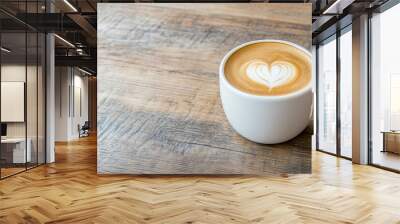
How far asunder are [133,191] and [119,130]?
1.17 meters

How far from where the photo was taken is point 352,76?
7238 millimetres

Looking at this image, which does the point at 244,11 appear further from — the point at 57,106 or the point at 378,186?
the point at 57,106

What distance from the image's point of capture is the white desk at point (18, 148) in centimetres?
551

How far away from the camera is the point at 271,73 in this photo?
5.05 metres

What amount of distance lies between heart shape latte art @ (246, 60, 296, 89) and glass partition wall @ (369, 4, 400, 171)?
2224mm

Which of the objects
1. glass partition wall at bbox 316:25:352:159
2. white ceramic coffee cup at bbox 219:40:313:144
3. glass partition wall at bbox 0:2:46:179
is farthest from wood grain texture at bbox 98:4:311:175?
glass partition wall at bbox 316:25:352:159

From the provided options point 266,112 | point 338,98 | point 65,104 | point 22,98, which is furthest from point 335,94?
point 65,104

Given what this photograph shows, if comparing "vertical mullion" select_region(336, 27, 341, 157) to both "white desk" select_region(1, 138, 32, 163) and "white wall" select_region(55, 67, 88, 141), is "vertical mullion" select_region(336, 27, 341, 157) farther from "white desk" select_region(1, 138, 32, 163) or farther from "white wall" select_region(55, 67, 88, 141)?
"white wall" select_region(55, 67, 88, 141)

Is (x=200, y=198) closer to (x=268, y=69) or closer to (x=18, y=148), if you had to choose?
(x=268, y=69)

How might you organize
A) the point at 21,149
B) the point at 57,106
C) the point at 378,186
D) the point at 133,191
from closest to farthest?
the point at 133,191
the point at 378,186
the point at 21,149
the point at 57,106

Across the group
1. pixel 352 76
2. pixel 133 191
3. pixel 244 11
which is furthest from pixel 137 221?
pixel 352 76

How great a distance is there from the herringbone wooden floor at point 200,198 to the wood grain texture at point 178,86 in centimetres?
25

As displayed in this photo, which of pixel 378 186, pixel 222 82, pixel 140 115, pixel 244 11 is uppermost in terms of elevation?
pixel 244 11

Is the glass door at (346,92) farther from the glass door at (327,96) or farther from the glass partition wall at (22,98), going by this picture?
the glass partition wall at (22,98)
